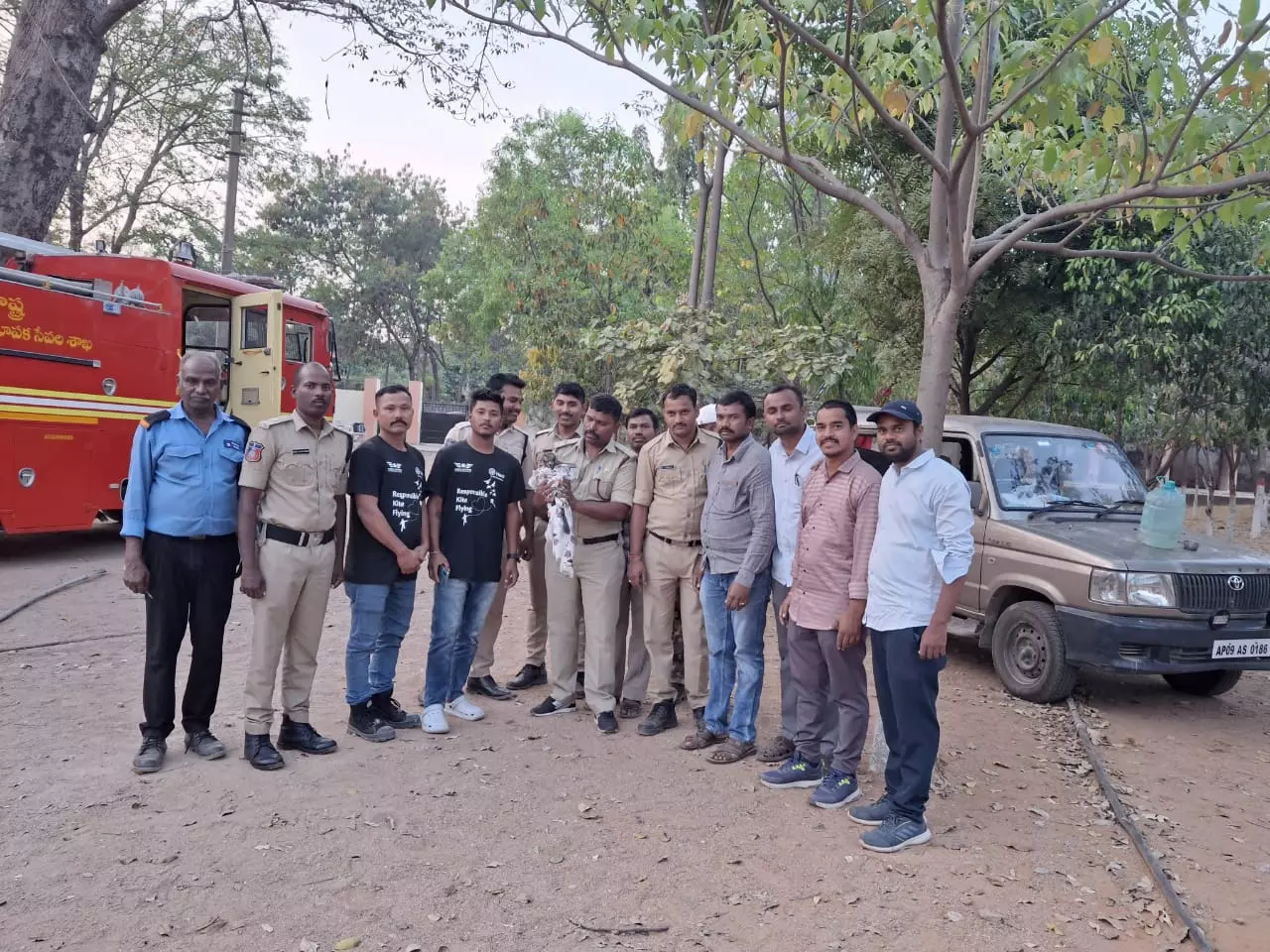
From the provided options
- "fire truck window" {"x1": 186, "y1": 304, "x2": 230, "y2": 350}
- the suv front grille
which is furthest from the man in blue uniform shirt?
"fire truck window" {"x1": 186, "y1": 304, "x2": 230, "y2": 350}

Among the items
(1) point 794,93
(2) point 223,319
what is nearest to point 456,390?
(2) point 223,319

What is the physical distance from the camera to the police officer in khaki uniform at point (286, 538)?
14.3 ft

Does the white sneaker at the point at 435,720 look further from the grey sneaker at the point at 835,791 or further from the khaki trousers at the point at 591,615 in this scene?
the grey sneaker at the point at 835,791

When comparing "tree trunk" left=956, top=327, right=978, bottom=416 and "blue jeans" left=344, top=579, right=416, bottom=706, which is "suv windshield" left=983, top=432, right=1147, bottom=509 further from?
"tree trunk" left=956, top=327, right=978, bottom=416

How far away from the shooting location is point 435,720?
509 centimetres

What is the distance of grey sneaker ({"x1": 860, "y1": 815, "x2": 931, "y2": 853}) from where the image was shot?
3.89m

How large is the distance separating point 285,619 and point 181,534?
1.98 ft

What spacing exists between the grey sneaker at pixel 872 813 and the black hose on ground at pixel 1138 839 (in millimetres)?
1046

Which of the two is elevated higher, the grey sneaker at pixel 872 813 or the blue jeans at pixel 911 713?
the blue jeans at pixel 911 713

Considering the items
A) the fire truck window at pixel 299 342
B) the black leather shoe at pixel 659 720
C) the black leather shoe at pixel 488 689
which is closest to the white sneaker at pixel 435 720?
Result: the black leather shoe at pixel 488 689

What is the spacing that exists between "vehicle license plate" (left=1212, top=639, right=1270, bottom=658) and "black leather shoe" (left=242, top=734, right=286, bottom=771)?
532 cm

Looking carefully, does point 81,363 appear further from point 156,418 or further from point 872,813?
point 872,813

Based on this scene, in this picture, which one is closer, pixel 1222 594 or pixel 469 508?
pixel 469 508

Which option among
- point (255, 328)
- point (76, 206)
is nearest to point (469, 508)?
point (255, 328)
